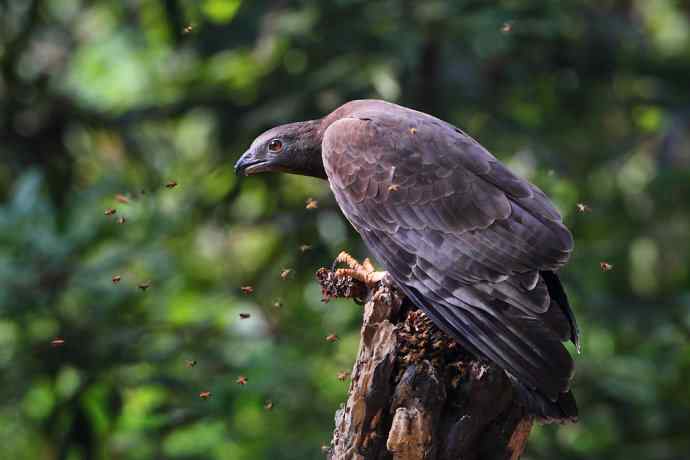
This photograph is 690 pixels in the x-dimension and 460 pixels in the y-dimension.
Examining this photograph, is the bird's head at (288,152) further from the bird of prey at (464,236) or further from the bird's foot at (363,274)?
the bird's foot at (363,274)

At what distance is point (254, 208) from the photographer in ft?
33.5

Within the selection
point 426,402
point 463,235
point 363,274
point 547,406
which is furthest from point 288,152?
point 547,406

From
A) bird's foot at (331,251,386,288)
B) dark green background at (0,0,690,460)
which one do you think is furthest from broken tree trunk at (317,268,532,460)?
dark green background at (0,0,690,460)

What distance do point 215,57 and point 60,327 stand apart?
10.2 feet

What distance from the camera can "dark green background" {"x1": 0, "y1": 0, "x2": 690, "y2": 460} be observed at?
816 centimetres

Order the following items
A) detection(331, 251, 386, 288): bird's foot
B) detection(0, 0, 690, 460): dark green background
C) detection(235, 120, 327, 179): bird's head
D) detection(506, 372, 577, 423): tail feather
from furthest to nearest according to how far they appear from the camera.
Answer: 1. detection(0, 0, 690, 460): dark green background
2. detection(235, 120, 327, 179): bird's head
3. detection(331, 251, 386, 288): bird's foot
4. detection(506, 372, 577, 423): tail feather

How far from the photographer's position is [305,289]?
9.94 m

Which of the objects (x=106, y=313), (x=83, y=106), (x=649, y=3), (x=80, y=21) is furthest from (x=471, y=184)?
(x=649, y=3)

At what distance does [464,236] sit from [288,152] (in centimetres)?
120

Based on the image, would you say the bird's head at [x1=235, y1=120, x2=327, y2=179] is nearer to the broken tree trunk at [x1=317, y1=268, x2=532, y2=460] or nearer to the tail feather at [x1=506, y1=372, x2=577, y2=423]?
the broken tree trunk at [x1=317, y1=268, x2=532, y2=460]

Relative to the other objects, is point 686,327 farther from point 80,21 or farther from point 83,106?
point 80,21

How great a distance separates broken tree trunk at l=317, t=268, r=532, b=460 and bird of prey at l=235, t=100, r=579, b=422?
135 mm

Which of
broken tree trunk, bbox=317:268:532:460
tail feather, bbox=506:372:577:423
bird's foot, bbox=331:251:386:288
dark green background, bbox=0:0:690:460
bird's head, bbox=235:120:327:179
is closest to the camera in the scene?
tail feather, bbox=506:372:577:423

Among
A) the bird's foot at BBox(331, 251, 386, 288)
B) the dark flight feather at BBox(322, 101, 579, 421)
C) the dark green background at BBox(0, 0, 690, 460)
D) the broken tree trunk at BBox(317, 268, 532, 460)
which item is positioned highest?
the dark flight feather at BBox(322, 101, 579, 421)
